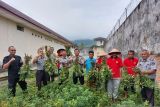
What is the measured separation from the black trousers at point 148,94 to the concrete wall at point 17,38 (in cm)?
991

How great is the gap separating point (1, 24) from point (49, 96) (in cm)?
839

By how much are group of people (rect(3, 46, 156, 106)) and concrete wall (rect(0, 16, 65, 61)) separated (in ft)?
21.2

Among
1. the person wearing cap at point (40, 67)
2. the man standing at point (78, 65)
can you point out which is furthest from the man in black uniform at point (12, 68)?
the man standing at point (78, 65)

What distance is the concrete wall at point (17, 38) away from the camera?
56.0 ft

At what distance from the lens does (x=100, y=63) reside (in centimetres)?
997

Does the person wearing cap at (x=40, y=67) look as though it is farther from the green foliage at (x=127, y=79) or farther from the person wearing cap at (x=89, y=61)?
the green foliage at (x=127, y=79)

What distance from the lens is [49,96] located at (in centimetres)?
945

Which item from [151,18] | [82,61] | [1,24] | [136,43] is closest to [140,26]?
[136,43]

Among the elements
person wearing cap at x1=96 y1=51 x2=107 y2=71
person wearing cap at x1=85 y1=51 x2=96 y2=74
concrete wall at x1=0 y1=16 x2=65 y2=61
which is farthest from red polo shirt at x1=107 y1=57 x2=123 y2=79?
concrete wall at x1=0 y1=16 x2=65 y2=61

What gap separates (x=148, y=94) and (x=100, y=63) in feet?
7.01

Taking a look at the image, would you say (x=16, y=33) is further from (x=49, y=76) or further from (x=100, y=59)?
(x=100, y=59)

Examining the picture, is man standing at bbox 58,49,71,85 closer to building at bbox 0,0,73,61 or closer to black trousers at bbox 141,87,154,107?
black trousers at bbox 141,87,154,107

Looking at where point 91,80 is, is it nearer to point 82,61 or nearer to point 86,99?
point 82,61

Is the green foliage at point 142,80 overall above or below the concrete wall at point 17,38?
below
